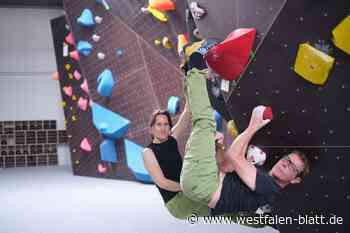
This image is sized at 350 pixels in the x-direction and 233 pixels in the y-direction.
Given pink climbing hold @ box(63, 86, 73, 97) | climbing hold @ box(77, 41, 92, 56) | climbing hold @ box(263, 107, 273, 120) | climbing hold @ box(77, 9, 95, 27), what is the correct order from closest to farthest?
climbing hold @ box(263, 107, 273, 120) → climbing hold @ box(77, 9, 95, 27) → climbing hold @ box(77, 41, 92, 56) → pink climbing hold @ box(63, 86, 73, 97)

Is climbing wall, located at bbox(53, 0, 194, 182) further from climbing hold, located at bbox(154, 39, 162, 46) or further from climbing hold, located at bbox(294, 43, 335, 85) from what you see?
climbing hold, located at bbox(294, 43, 335, 85)

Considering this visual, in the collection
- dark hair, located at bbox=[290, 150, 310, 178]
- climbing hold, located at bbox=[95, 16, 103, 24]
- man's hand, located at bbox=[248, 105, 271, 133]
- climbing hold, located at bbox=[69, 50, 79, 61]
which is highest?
climbing hold, located at bbox=[69, 50, 79, 61]

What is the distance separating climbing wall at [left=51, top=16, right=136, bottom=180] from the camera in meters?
8.20

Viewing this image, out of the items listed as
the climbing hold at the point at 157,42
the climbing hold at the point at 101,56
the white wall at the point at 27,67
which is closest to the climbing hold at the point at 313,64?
the climbing hold at the point at 157,42

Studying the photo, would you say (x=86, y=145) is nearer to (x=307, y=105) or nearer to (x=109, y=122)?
(x=109, y=122)

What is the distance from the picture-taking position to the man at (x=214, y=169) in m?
2.48

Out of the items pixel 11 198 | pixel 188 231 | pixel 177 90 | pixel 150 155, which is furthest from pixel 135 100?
pixel 150 155

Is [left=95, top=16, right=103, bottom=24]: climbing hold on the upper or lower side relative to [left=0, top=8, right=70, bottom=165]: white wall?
lower

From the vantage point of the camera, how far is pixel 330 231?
2969mm

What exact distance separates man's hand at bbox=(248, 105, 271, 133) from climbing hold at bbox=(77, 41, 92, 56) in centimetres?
528

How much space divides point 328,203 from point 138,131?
15.0 feet

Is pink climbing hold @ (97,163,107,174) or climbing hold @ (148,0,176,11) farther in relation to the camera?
pink climbing hold @ (97,163,107,174)

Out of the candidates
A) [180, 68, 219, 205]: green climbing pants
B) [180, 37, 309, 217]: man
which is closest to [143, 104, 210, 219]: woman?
[180, 37, 309, 217]: man

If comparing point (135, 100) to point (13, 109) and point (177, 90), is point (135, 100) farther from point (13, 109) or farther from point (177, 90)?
point (13, 109)
